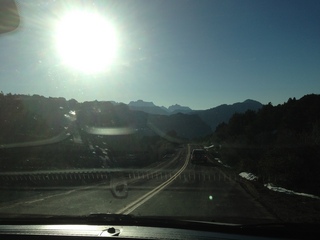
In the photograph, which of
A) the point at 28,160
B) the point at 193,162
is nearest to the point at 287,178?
the point at 28,160

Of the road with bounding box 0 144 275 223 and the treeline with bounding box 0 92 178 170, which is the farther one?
the treeline with bounding box 0 92 178 170

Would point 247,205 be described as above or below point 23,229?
below

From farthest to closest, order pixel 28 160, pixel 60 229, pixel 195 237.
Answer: pixel 28 160 → pixel 60 229 → pixel 195 237

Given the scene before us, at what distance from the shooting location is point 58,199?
14086 millimetres

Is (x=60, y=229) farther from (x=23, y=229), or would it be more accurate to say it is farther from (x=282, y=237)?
(x=282, y=237)

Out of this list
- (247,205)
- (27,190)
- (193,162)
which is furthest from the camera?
(193,162)

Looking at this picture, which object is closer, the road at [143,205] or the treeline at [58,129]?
the road at [143,205]

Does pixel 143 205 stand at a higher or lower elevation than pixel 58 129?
lower

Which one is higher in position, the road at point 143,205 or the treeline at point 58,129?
the treeline at point 58,129

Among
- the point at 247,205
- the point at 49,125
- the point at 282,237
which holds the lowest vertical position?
the point at 247,205

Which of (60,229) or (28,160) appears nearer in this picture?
(60,229)

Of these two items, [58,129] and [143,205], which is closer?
[143,205]

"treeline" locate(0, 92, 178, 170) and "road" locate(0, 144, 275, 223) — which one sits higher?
"treeline" locate(0, 92, 178, 170)

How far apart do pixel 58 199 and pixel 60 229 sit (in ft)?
31.7
